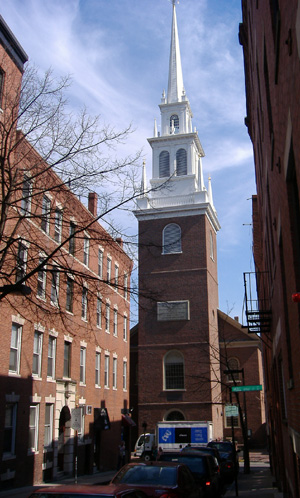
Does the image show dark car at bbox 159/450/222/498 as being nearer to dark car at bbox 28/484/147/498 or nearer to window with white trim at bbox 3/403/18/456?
window with white trim at bbox 3/403/18/456

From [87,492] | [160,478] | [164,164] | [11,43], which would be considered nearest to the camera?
[87,492]

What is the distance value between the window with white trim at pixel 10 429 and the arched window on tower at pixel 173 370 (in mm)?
27480

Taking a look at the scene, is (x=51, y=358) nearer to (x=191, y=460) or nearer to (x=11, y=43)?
(x=191, y=460)

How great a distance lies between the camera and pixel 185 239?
4794 centimetres

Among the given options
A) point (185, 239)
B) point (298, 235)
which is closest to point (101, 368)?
point (185, 239)

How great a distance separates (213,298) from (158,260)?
6482mm

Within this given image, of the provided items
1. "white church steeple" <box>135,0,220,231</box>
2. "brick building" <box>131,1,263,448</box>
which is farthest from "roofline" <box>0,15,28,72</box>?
"white church steeple" <box>135,0,220,231</box>

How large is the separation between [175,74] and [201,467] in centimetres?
4847

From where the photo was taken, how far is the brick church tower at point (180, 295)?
44.4m

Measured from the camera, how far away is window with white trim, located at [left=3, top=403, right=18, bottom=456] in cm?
1847

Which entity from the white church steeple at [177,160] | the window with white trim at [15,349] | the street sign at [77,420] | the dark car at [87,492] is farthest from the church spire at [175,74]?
the dark car at [87,492]

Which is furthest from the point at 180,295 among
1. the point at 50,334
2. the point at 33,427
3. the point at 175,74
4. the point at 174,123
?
the point at 33,427

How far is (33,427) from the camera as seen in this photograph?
20719mm

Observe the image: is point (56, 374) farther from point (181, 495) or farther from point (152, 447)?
point (152, 447)
